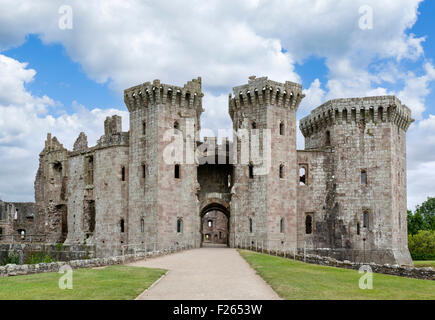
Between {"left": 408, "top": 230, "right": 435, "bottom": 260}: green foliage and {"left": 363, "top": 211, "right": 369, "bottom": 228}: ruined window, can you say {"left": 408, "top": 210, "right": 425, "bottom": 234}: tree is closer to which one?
{"left": 408, "top": 230, "right": 435, "bottom": 260}: green foliage

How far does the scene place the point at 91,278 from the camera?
17625 millimetres

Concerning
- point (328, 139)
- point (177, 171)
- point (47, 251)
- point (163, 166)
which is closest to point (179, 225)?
point (177, 171)

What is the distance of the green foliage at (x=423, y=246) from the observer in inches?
2232

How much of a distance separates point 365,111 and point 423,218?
3978 cm

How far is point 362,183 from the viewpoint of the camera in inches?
1593

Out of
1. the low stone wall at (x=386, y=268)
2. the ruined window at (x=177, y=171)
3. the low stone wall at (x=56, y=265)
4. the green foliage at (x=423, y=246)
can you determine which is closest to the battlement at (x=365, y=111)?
the ruined window at (x=177, y=171)

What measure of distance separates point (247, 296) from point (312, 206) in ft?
94.8

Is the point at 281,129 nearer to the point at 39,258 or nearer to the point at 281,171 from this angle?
the point at 281,171

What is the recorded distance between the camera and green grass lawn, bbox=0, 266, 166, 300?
1336 cm

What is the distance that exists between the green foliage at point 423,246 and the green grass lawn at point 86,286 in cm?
4659

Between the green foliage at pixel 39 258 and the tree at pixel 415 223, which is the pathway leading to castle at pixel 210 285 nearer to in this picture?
the green foliage at pixel 39 258

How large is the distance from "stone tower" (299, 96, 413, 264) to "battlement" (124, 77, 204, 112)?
1204cm
